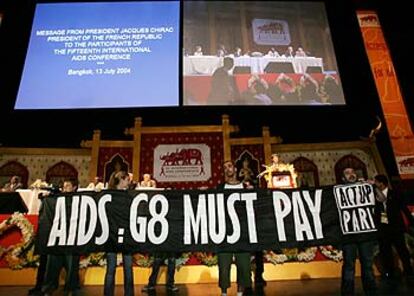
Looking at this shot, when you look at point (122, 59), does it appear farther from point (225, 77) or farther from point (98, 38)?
point (225, 77)

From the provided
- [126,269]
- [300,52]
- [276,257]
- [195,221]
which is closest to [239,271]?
[195,221]

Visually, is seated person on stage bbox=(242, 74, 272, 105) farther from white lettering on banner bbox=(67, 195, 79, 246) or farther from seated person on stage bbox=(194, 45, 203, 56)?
white lettering on banner bbox=(67, 195, 79, 246)

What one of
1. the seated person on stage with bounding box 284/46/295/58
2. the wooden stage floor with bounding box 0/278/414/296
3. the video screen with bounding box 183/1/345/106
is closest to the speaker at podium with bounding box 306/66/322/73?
the video screen with bounding box 183/1/345/106

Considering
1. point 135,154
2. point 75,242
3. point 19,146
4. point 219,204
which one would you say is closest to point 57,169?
point 19,146

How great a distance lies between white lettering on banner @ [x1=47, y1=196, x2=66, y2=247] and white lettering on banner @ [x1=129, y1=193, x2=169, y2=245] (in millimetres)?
685

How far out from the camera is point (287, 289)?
12.8 feet

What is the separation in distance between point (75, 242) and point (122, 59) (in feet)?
17.9

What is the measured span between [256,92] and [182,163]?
2.49 metres

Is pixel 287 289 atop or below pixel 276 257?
below

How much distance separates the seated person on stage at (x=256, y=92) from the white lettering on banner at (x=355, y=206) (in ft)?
15.3

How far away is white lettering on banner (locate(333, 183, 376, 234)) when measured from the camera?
3626mm

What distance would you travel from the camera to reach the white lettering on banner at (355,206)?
363cm

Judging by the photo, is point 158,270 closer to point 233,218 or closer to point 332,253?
point 233,218

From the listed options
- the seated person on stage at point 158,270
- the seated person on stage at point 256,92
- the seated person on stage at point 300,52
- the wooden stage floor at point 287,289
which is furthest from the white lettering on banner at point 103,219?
the seated person on stage at point 300,52
